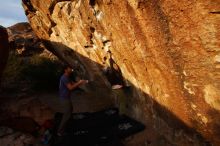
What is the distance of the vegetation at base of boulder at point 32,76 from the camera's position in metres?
14.5

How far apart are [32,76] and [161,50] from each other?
9.32 meters

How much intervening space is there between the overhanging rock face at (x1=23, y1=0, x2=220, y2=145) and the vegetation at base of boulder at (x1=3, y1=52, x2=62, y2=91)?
159 inches

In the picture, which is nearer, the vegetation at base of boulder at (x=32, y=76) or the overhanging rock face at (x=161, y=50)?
the overhanging rock face at (x=161, y=50)

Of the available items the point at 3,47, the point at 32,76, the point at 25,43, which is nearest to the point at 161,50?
the point at 3,47

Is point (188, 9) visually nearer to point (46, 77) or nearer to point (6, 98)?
point (6, 98)

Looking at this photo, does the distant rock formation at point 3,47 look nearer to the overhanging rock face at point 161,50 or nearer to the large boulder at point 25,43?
the overhanging rock face at point 161,50

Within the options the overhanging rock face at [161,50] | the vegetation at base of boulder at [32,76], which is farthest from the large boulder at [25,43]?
the overhanging rock face at [161,50]

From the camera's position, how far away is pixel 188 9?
5.53 m

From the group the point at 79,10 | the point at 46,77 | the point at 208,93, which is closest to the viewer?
the point at 208,93

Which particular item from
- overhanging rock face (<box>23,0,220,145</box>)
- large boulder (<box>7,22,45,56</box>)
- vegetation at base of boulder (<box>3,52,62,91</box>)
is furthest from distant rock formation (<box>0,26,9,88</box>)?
large boulder (<box>7,22,45,56</box>)

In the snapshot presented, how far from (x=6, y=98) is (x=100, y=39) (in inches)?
179

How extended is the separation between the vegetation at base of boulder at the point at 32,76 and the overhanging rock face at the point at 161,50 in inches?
159

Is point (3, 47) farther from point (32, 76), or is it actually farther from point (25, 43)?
point (25, 43)

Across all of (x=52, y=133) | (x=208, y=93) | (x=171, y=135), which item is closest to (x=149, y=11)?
(x=208, y=93)
